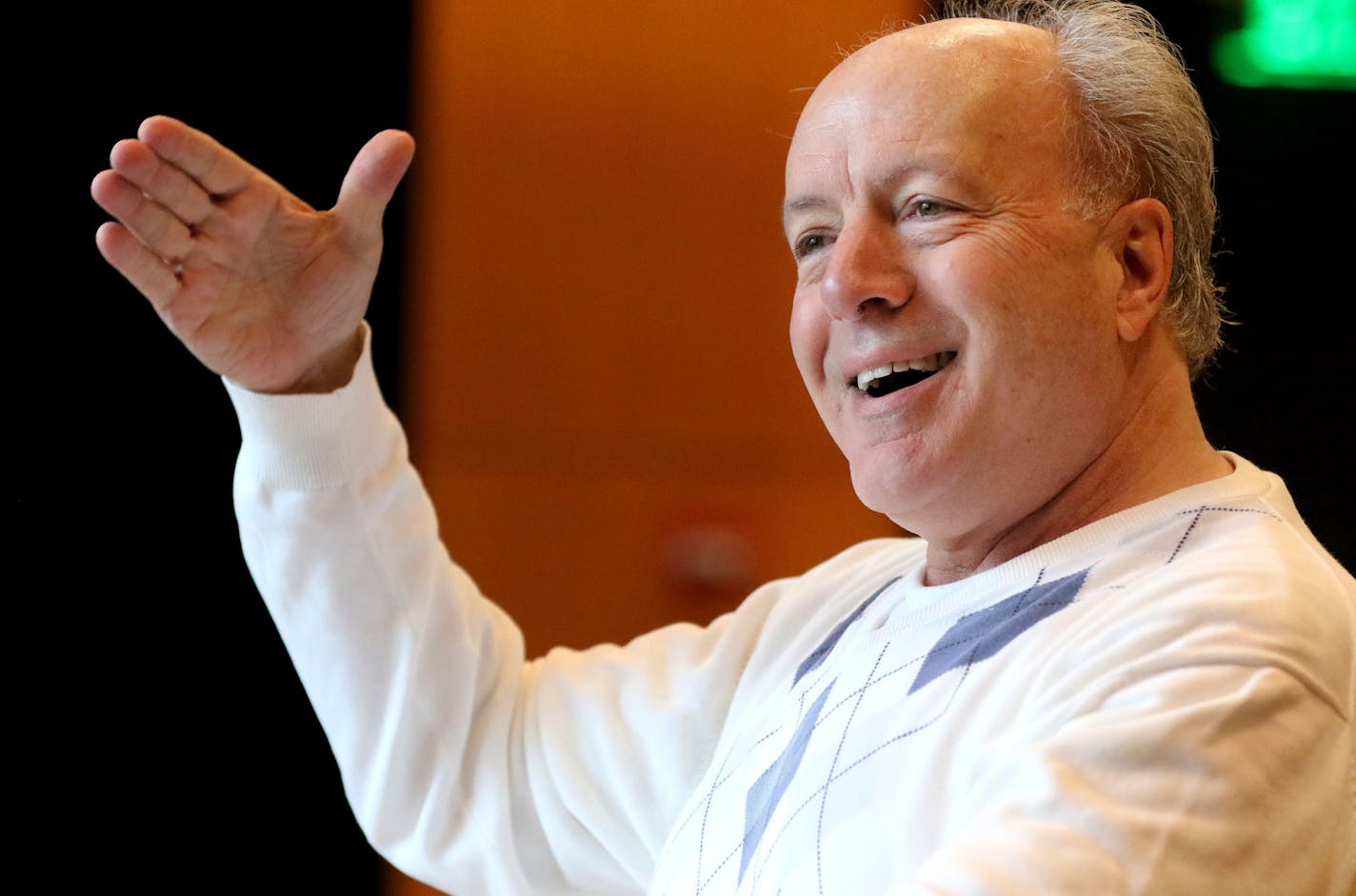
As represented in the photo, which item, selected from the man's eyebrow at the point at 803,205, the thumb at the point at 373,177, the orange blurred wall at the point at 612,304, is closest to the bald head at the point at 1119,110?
the man's eyebrow at the point at 803,205

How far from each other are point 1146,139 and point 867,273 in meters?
0.26

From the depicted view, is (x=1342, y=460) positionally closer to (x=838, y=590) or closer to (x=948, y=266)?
(x=838, y=590)

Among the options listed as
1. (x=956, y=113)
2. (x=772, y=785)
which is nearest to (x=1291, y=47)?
(x=956, y=113)

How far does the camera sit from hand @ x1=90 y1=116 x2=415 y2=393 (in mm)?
1380

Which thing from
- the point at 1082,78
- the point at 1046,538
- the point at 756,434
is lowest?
the point at 756,434

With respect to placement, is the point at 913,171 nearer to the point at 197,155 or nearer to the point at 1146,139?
the point at 1146,139

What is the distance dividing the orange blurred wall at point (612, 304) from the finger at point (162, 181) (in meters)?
1.38

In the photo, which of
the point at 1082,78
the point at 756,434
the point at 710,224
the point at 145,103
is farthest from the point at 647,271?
the point at 1082,78

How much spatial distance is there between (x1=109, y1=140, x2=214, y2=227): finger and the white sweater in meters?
0.24

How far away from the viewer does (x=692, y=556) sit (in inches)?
113

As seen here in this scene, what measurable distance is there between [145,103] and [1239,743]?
2.04m

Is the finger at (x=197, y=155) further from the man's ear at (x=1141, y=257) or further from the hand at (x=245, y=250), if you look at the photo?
the man's ear at (x=1141, y=257)

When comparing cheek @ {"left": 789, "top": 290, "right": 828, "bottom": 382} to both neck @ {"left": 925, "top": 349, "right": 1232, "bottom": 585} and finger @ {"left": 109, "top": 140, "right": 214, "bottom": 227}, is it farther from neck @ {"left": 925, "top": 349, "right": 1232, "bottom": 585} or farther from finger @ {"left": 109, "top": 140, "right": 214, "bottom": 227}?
finger @ {"left": 109, "top": 140, "right": 214, "bottom": 227}

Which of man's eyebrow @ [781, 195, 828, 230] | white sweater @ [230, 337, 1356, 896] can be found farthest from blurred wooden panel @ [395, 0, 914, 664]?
man's eyebrow @ [781, 195, 828, 230]
